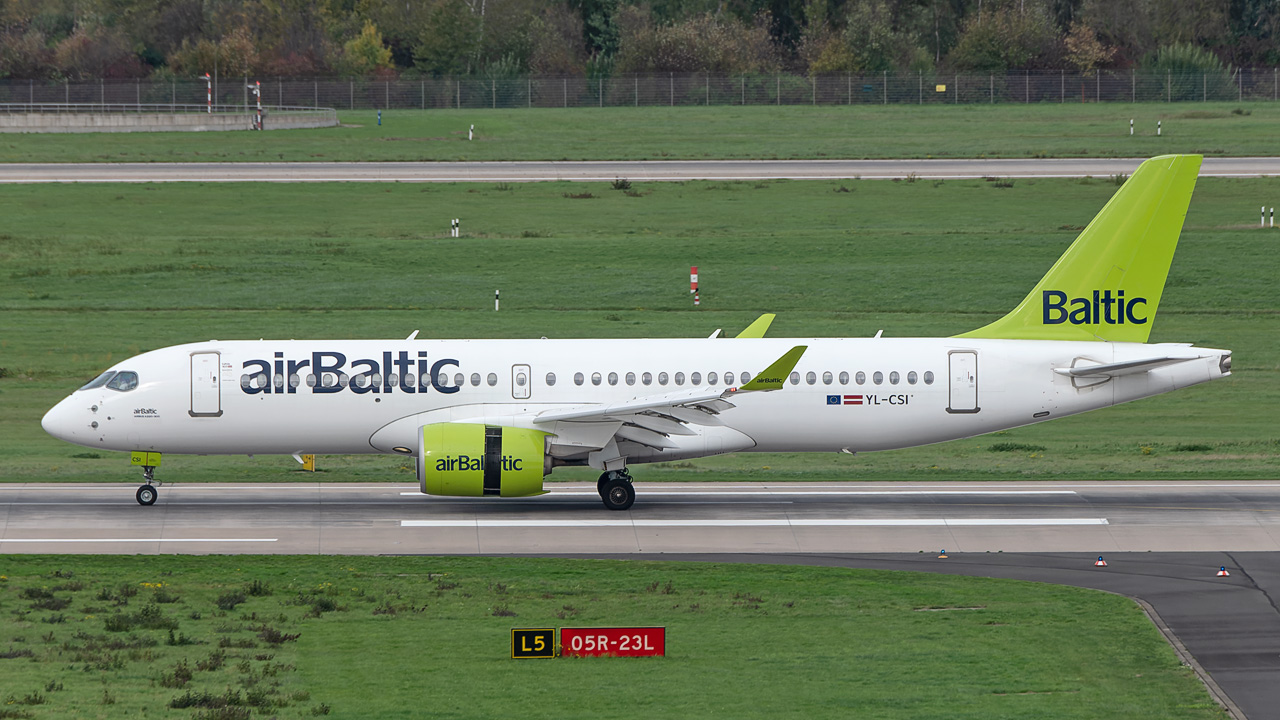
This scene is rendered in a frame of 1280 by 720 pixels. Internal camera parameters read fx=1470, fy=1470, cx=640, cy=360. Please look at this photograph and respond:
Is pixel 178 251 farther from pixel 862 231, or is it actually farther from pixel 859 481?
pixel 859 481

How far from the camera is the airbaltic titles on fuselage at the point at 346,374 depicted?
31.8m

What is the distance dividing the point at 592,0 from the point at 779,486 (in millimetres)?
103273

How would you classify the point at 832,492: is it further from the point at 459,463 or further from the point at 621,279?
the point at 621,279

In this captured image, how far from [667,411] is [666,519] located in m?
2.28

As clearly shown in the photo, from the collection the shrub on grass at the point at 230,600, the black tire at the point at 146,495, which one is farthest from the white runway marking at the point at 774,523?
the shrub on grass at the point at 230,600

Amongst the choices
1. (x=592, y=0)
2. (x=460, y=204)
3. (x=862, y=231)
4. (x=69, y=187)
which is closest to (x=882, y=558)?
(x=862, y=231)

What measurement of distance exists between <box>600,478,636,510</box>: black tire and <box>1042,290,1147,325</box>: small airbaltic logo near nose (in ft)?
34.1

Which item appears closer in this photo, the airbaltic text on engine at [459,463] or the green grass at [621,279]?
the airbaltic text on engine at [459,463]

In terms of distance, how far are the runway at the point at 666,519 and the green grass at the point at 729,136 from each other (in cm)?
4957

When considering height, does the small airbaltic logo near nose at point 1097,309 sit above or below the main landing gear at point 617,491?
above

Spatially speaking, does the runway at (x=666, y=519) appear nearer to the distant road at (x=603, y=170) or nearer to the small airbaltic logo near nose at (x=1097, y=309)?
the small airbaltic logo near nose at (x=1097, y=309)

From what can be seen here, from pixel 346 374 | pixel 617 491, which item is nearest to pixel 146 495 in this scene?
pixel 346 374

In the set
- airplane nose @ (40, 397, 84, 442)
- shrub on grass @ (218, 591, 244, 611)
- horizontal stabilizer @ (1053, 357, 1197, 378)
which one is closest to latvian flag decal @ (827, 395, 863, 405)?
horizontal stabilizer @ (1053, 357, 1197, 378)

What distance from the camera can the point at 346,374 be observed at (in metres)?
31.8
